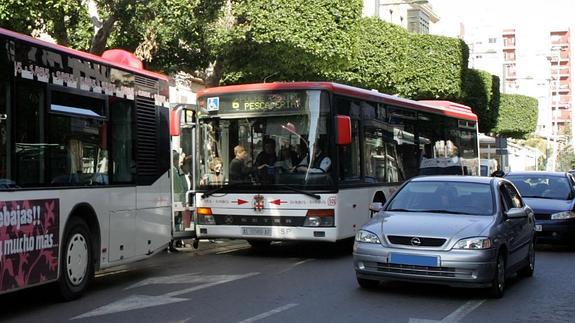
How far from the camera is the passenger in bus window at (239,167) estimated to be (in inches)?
507

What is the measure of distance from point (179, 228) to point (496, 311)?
674 cm

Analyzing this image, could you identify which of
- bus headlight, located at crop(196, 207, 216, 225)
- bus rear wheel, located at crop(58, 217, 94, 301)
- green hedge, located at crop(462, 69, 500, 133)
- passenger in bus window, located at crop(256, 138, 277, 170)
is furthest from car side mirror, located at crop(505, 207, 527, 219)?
green hedge, located at crop(462, 69, 500, 133)

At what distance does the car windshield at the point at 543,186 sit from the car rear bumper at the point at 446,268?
24.4 feet

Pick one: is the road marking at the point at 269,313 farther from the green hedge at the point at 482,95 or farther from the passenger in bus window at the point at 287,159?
the green hedge at the point at 482,95

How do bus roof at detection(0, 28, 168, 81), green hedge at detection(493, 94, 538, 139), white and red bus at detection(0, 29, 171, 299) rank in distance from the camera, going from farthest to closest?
green hedge at detection(493, 94, 538, 139) < bus roof at detection(0, 28, 168, 81) < white and red bus at detection(0, 29, 171, 299)

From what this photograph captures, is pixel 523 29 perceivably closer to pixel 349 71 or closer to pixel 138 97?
pixel 349 71

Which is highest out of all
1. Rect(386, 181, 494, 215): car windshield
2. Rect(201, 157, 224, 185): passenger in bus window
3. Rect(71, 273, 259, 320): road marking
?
Rect(201, 157, 224, 185): passenger in bus window

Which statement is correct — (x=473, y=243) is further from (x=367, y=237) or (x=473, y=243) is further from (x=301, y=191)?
(x=301, y=191)

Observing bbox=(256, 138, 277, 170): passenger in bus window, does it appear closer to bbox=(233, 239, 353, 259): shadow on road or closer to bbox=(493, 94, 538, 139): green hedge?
bbox=(233, 239, 353, 259): shadow on road

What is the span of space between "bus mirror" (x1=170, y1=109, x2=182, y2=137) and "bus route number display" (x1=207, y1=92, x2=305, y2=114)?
2.75 ft

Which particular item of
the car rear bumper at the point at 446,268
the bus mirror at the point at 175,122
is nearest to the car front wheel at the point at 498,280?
the car rear bumper at the point at 446,268

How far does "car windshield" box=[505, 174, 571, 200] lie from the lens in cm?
1534

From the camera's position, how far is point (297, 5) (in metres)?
19.6

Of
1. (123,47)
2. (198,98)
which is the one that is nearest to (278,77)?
(123,47)
